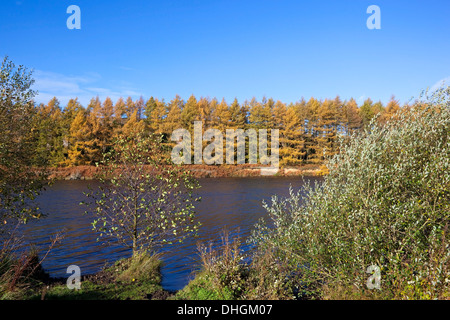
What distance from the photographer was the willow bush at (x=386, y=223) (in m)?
7.30

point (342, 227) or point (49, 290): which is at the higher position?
point (342, 227)

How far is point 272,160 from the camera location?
64.6 m

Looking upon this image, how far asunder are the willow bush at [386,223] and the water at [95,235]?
4.58 m

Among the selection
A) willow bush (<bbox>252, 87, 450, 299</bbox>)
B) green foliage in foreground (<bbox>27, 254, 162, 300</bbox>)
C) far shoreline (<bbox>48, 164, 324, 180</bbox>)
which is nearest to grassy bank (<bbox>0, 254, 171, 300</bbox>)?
green foliage in foreground (<bbox>27, 254, 162, 300</bbox>)

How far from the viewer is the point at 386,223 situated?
26.1 ft

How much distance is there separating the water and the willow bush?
15.0 ft

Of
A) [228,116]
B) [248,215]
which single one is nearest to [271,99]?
[228,116]

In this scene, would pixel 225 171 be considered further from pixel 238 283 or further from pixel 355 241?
pixel 355 241

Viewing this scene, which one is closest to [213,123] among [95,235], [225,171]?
[225,171]

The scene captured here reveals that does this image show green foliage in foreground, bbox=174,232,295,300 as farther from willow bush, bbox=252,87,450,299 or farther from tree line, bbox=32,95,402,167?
tree line, bbox=32,95,402,167

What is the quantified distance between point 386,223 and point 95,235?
49.2 ft

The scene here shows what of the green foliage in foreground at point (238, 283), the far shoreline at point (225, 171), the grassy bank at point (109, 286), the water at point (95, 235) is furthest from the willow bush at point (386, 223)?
the far shoreline at point (225, 171)
